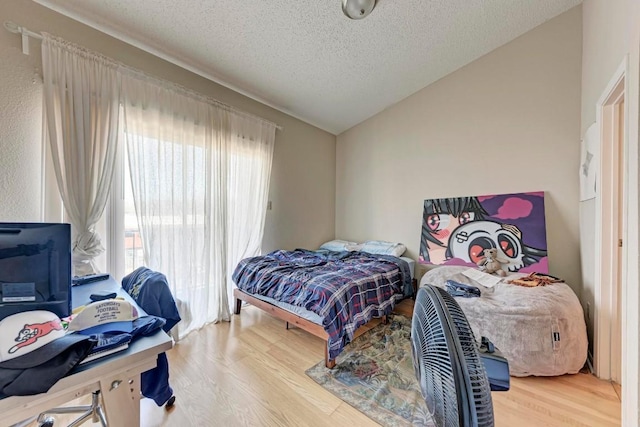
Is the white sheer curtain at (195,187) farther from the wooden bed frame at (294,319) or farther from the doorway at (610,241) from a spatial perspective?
the doorway at (610,241)

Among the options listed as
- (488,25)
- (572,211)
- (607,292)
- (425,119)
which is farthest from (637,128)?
(425,119)

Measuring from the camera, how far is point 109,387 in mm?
707

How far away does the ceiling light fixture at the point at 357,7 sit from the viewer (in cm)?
182

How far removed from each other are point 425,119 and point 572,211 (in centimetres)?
184

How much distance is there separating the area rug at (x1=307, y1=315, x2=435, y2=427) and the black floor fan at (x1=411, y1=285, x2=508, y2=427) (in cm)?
103

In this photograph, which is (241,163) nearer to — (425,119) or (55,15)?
(55,15)

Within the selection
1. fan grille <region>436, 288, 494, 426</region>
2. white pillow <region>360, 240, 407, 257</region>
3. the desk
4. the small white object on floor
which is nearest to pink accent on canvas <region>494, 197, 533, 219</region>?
the small white object on floor

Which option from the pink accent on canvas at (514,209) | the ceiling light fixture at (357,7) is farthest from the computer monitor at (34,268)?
the pink accent on canvas at (514,209)

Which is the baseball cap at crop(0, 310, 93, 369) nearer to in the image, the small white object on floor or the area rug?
the area rug

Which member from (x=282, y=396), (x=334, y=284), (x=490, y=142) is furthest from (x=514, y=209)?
(x=282, y=396)

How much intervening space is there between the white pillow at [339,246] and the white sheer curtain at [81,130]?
2644mm

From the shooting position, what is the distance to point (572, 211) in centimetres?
230

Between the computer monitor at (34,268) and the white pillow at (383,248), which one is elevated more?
the computer monitor at (34,268)

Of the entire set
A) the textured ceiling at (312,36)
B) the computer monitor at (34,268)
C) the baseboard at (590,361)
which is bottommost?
the baseboard at (590,361)
